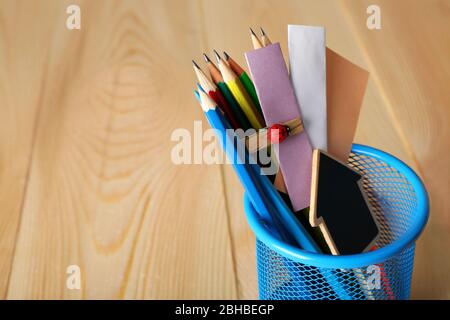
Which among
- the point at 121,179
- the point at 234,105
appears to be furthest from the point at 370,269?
the point at 121,179

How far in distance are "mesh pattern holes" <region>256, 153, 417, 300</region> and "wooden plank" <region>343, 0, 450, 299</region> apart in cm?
6

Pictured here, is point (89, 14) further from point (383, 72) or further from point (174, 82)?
point (383, 72)

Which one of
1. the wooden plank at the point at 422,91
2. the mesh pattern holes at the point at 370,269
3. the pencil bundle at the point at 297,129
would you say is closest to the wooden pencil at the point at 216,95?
the pencil bundle at the point at 297,129

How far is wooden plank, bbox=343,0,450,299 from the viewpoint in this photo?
1.74 feet

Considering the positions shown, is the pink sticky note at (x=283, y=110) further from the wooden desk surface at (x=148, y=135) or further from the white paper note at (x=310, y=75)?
the wooden desk surface at (x=148, y=135)

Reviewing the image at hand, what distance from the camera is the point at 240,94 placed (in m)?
0.42

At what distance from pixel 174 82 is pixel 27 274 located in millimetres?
306

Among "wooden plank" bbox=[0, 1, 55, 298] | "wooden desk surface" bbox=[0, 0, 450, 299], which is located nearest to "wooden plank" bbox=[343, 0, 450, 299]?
"wooden desk surface" bbox=[0, 0, 450, 299]

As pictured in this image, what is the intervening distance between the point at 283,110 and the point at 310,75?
33mm

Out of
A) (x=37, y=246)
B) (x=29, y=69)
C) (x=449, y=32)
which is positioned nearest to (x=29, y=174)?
(x=37, y=246)

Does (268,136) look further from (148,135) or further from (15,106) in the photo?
(15,106)

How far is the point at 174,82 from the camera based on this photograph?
→ 75 centimetres

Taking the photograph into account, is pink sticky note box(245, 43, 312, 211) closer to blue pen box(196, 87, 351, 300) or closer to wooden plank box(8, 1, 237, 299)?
blue pen box(196, 87, 351, 300)

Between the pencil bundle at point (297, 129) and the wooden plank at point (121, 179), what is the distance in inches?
5.4
